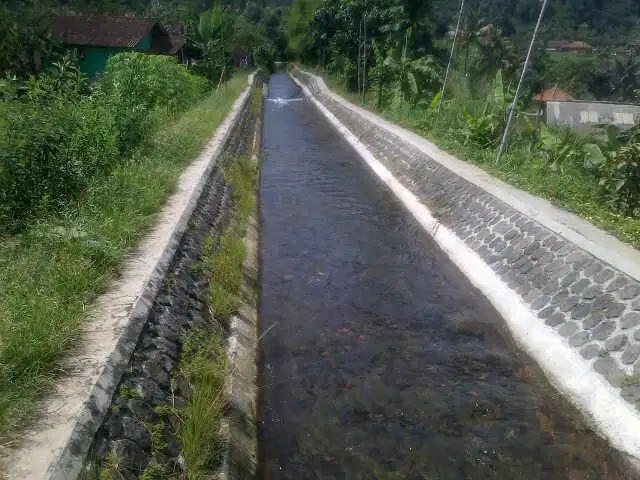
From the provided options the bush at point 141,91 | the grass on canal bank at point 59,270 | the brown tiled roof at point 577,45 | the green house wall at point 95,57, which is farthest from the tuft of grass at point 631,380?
the brown tiled roof at point 577,45

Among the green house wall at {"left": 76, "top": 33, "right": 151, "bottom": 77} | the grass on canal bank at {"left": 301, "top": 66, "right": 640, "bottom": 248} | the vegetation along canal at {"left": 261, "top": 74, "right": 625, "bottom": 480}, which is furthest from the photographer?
the green house wall at {"left": 76, "top": 33, "right": 151, "bottom": 77}

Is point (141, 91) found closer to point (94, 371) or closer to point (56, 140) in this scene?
point (56, 140)

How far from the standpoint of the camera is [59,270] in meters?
5.29

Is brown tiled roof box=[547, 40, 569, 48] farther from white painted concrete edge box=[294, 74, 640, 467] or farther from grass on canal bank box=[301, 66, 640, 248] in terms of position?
white painted concrete edge box=[294, 74, 640, 467]

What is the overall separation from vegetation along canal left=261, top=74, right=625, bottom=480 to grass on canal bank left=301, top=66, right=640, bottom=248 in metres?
2.27

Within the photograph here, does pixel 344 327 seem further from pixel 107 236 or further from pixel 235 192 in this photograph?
pixel 235 192

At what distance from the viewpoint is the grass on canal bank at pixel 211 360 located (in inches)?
178

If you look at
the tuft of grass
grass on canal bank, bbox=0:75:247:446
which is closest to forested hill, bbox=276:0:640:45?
grass on canal bank, bbox=0:75:247:446

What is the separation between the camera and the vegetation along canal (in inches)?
208

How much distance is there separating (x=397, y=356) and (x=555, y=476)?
7.71 ft

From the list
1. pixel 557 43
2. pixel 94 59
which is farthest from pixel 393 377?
pixel 557 43

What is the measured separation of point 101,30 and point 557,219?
26743 millimetres

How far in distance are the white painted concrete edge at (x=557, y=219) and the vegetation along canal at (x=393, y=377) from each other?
1547 mm

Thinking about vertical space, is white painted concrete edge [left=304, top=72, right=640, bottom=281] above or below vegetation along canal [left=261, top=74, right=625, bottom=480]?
above
